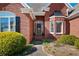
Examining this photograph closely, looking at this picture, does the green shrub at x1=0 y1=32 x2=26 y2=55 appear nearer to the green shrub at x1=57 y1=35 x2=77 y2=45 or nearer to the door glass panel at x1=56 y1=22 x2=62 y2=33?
the green shrub at x1=57 y1=35 x2=77 y2=45

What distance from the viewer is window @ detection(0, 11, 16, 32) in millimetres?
10820

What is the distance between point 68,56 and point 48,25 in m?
2.25

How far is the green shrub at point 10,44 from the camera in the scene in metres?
9.36

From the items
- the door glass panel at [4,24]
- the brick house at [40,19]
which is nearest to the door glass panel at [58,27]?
the brick house at [40,19]

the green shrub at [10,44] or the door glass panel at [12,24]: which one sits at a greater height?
the door glass panel at [12,24]

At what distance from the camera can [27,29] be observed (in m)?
11.3

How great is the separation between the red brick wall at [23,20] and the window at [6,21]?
0.26m

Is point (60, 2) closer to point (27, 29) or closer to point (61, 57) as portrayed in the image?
point (27, 29)

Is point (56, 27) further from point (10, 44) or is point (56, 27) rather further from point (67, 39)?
point (10, 44)

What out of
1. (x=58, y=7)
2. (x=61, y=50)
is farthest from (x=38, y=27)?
(x=61, y=50)

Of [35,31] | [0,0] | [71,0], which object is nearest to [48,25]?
[35,31]

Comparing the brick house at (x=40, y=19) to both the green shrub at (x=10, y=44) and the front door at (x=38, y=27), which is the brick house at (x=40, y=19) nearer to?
the front door at (x=38, y=27)

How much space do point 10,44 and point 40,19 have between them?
2.47m

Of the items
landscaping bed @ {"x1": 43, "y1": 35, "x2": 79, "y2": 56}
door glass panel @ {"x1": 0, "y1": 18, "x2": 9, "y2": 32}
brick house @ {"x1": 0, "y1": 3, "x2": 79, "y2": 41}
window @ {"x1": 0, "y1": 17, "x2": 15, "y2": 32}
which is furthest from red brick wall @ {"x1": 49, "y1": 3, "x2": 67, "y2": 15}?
door glass panel @ {"x1": 0, "y1": 18, "x2": 9, "y2": 32}
